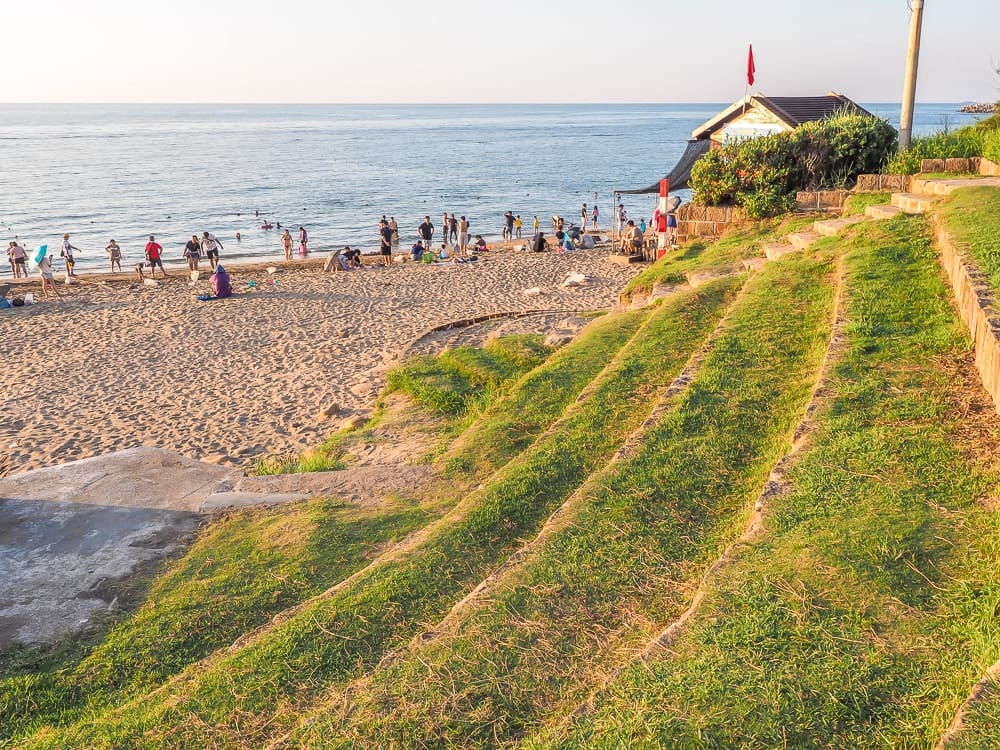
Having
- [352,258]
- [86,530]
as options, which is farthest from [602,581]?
[352,258]

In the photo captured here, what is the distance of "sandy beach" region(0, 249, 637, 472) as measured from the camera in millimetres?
11883

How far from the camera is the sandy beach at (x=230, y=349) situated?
1188 cm

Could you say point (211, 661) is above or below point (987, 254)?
below

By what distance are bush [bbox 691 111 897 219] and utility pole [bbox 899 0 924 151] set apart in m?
0.31

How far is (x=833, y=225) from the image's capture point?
12.3m

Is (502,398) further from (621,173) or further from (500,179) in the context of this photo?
(621,173)

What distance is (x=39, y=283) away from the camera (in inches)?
1027

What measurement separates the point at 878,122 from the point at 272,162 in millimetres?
74126

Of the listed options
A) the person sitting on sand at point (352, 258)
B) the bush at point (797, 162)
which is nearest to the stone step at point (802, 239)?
the bush at point (797, 162)

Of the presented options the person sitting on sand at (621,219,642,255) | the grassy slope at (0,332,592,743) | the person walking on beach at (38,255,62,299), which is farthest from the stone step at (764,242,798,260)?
the person walking on beach at (38,255,62,299)

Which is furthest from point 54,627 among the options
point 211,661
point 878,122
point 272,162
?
point 272,162

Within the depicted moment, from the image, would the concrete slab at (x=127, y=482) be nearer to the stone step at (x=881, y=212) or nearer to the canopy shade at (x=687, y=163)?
the stone step at (x=881, y=212)

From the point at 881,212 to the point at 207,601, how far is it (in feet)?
35.4

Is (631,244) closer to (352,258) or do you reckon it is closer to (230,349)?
(352,258)
